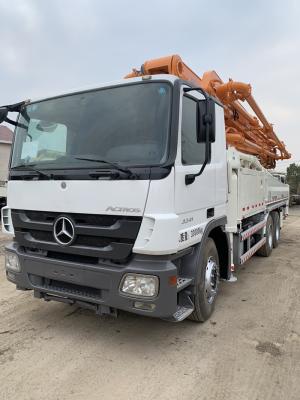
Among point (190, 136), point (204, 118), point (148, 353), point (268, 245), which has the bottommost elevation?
point (148, 353)

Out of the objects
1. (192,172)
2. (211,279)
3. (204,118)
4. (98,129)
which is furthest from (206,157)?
(211,279)

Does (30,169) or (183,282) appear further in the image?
(30,169)

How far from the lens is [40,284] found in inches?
140

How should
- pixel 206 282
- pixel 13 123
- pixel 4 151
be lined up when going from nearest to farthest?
pixel 206 282
pixel 13 123
pixel 4 151

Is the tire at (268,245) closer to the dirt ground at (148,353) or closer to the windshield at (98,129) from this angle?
the dirt ground at (148,353)

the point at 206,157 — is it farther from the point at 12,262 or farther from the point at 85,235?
the point at 12,262

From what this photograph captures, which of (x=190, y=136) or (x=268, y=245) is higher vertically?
(x=190, y=136)

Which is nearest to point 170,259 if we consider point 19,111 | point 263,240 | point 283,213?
point 19,111

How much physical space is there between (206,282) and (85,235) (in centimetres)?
145

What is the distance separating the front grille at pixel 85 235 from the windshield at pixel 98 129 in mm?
479

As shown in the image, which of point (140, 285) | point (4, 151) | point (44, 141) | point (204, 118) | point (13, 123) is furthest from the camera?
point (4, 151)

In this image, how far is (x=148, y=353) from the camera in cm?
333

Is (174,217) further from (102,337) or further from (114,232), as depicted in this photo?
(102,337)

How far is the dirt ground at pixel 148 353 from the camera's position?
2764 millimetres
